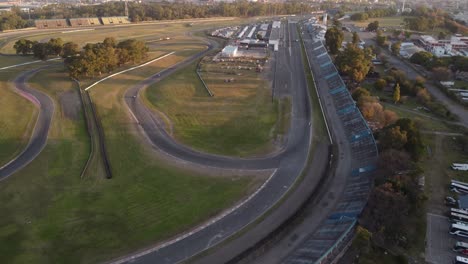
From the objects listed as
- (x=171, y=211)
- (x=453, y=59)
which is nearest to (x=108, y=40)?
(x=171, y=211)

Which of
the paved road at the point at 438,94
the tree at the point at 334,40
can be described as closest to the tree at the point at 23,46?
the tree at the point at 334,40

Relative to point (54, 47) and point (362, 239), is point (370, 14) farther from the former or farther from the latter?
point (362, 239)

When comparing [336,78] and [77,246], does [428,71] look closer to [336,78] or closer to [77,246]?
[336,78]

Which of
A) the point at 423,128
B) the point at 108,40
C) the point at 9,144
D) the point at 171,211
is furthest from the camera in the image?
the point at 108,40

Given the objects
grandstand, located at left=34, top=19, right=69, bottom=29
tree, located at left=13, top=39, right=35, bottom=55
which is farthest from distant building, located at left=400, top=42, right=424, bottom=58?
grandstand, located at left=34, top=19, right=69, bottom=29

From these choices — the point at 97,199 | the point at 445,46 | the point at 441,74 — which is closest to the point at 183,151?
the point at 97,199
